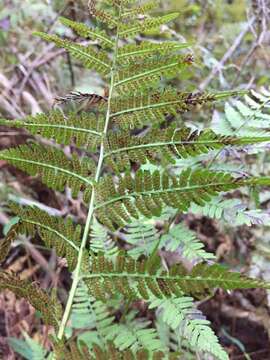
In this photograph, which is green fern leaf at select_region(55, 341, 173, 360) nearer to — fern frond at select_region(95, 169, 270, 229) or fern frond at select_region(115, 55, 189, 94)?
fern frond at select_region(95, 169, 270, 229)

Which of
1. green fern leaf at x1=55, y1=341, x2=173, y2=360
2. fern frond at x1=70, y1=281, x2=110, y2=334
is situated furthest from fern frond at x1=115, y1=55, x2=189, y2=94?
fern frond at x1=70, y1=281, x2=110, y2=334

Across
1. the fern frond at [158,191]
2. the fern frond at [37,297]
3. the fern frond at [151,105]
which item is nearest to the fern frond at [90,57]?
the fern frond at [151,105]

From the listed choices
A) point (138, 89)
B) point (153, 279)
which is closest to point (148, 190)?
point (153, 279)

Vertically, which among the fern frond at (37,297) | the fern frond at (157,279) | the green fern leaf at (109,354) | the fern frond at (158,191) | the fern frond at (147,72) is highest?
the fern frond at (147,72)

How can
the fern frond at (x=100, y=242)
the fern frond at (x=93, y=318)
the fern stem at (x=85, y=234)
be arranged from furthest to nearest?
the fern frond at (x=100, y=242) < the fern frond at (x=93, y=318) < the fern stem at (x=85, y=234)

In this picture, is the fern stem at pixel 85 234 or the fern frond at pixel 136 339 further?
the fern frond at pixel 136 339

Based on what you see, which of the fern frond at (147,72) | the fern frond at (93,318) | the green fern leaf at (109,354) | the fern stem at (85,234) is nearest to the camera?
the green fern leaf at (109,354)

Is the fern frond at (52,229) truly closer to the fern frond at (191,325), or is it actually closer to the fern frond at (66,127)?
the fern frond at (66,127)
